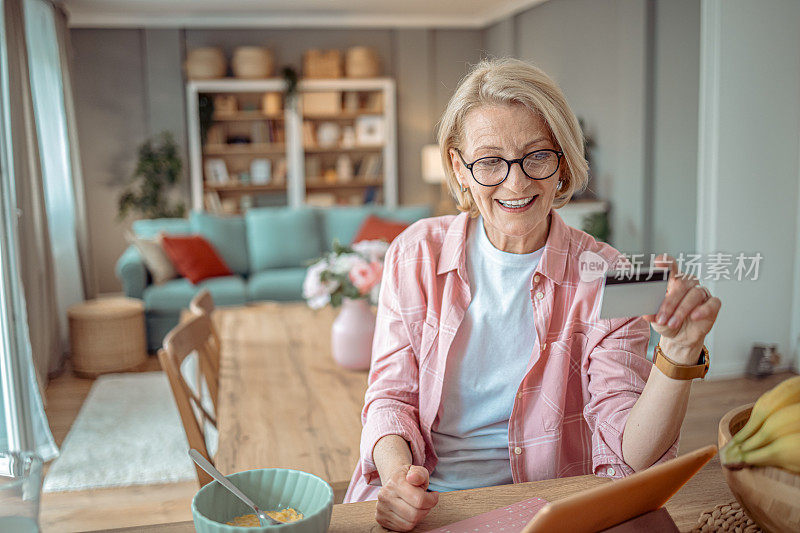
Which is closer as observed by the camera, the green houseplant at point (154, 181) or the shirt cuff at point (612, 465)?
the shirt cuff at point (612, 465)

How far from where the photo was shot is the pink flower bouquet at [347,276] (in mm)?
2025

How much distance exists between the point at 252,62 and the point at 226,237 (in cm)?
218

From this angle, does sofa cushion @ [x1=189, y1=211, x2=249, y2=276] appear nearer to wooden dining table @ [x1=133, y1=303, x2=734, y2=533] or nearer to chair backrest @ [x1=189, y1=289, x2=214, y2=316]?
wooden dining table @ [x1=133, y1=303, x2=734, y2=533]

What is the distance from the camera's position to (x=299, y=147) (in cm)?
679

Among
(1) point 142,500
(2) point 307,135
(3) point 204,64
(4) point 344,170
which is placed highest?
(3) point 204,64

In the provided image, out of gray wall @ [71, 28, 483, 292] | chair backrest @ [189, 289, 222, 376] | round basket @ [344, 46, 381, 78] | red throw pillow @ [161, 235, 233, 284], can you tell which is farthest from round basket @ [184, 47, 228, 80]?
chair backrest @ [189, 289, 222, 376]

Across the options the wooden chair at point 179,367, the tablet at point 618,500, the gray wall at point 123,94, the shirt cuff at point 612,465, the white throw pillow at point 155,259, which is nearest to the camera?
the tablet at point 618,500

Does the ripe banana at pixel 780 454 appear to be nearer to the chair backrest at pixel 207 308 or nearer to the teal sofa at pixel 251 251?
the chair backrest at pixel 207 308

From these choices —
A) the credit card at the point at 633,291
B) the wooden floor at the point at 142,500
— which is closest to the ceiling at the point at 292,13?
the wooden floor at the point at 142,500

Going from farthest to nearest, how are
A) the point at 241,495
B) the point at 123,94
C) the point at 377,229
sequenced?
the point at 123,94
the point at 377,229
the point at 241,495

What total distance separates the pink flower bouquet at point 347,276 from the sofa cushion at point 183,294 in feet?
8.52

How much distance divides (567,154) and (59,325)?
4115 mm

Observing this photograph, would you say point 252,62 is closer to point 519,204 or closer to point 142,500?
point 142,500

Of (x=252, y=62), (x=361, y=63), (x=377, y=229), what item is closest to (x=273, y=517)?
(x=377, y=229)
